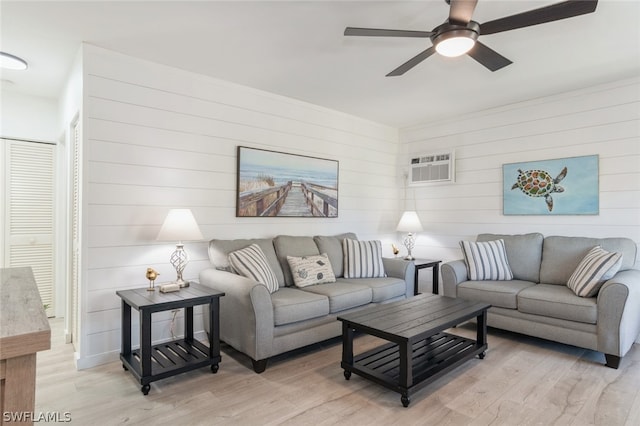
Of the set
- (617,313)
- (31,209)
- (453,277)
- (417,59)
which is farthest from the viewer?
(31,209)

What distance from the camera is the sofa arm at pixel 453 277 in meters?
3.79

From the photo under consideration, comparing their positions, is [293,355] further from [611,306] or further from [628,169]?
[628,169]

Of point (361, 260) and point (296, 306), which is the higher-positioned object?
point (361, 260)

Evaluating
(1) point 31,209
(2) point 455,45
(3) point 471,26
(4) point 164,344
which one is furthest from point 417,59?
(1) point 31,209

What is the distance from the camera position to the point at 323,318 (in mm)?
3121

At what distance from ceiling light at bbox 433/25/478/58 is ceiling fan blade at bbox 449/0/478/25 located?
5cm

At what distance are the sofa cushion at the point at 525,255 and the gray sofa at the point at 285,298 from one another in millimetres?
1099

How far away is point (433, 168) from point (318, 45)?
281cm

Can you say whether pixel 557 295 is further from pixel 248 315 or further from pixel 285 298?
pixel 248 315

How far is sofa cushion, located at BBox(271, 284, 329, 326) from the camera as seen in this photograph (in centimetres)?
281

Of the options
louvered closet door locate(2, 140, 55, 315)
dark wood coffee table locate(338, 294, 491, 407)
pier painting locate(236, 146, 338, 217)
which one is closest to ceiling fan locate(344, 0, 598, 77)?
dark wood coffee table locate(338, 294, 491, 407)

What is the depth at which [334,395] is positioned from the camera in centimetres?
240

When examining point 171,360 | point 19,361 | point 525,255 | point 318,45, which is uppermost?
point 318,45

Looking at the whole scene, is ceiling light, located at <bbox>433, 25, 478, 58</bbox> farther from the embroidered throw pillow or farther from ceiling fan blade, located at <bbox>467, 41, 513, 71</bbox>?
the embroidered throw pillow
